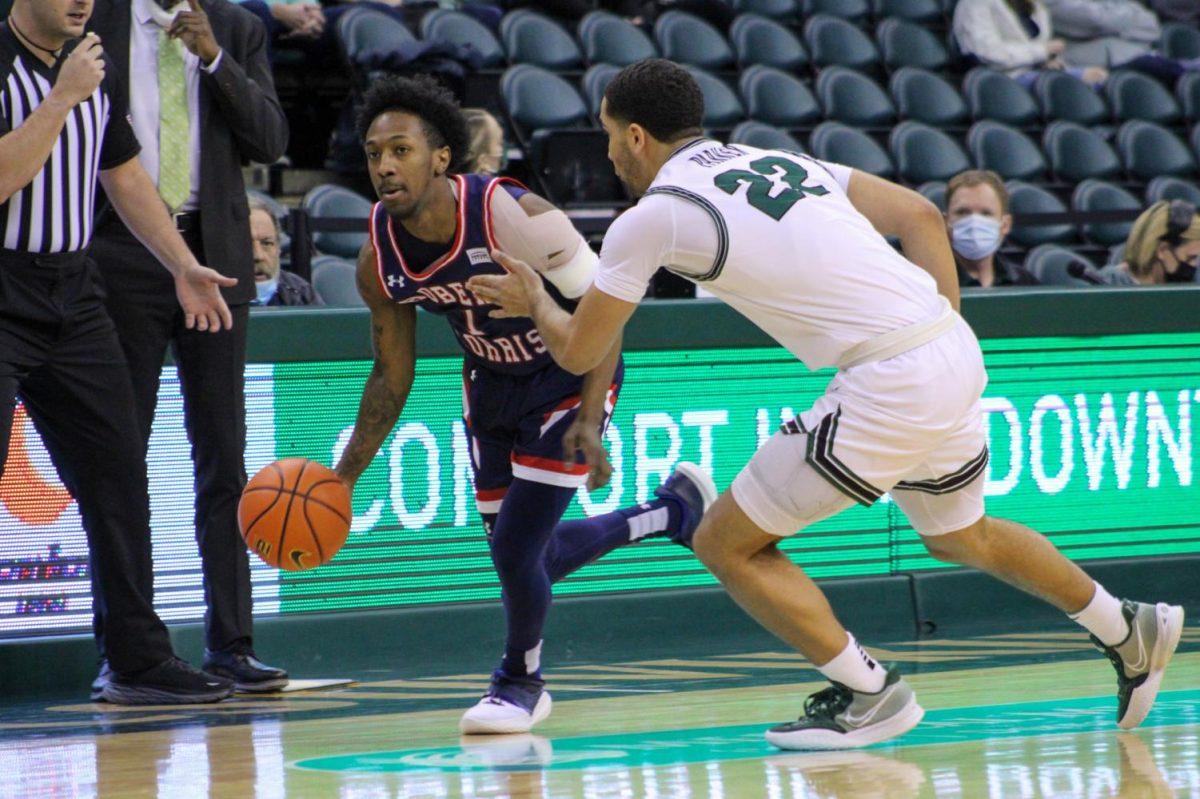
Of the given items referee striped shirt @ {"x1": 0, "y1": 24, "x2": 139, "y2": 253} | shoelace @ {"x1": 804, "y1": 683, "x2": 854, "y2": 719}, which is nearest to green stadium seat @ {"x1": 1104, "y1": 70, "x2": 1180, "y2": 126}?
referee striped shirt @ {"x1": 0, "y1": 24, "x2": 139, "y2": 253}

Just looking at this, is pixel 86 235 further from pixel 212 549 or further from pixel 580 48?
pixel 580 48

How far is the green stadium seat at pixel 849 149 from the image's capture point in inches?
488

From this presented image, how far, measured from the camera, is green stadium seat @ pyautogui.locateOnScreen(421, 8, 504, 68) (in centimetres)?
1196

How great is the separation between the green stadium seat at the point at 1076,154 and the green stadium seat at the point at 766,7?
211cm

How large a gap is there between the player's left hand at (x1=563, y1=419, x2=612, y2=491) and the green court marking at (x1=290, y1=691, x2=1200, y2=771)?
0.69 meters

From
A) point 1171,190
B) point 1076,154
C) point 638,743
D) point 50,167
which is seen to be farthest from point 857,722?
point 1076,154

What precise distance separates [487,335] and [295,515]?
30.2 inches

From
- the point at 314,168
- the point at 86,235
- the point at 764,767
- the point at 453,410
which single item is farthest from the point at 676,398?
the point at 314,168

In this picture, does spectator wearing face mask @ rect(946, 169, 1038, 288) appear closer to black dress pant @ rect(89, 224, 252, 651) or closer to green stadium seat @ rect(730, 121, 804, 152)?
green stadium seat @ rect(730, 121, 804, 152)

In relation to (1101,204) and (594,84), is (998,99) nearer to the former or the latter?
(1101,204)

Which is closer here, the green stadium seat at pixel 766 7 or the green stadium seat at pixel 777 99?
the green stadium seat at pixel 777 99

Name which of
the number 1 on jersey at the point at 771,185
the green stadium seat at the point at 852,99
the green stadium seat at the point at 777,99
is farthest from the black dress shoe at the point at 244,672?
the green stadium seat at the point at 852,99

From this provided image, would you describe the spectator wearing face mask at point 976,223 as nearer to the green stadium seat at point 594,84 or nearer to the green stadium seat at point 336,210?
the green stadium seat at point 336,210

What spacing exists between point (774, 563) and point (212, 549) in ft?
7.68
